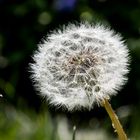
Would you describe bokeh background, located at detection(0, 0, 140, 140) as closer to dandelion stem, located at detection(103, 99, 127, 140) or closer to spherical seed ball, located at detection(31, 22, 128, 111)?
spherical seed ball, located at detection(31, 22, 128, 111)

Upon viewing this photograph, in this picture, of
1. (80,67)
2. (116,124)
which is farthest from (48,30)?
(116,124)

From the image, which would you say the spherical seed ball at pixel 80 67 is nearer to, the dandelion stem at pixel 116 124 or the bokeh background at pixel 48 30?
the dandelion stem at pixel 116 124

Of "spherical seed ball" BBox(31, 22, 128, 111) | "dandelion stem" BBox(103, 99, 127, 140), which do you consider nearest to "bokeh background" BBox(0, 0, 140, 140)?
"spherical seed ball" BBox(31, 22, 128, 111)

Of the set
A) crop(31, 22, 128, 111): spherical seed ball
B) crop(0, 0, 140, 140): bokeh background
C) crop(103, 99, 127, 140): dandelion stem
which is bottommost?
crop(103, 99, 127, 140): dandelion stem

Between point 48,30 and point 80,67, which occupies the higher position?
point 48,30

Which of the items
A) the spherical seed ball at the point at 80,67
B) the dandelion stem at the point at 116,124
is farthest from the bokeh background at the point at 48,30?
the dandelion stem at the point at 116,124

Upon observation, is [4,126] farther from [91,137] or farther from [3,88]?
[3,88]

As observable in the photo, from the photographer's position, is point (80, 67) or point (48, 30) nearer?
point (80, 67)

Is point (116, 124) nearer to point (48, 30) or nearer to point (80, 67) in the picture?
point (80, 67)
